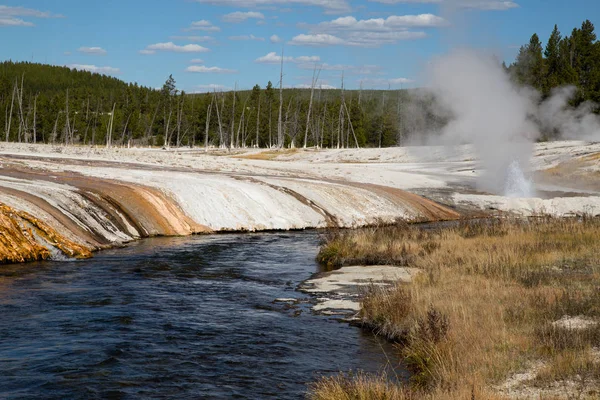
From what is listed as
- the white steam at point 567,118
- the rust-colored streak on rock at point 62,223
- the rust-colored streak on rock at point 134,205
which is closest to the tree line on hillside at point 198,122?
the white steam at point 567,118

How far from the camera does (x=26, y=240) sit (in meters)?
16.3

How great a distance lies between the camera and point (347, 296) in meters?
13.0

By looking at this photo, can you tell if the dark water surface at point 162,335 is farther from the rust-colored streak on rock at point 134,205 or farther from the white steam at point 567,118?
the white steam at point 567,118

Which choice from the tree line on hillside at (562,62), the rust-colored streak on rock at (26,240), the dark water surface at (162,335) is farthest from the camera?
the tree line on hillside at (562,62)

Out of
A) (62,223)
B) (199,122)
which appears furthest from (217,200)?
(199,122)

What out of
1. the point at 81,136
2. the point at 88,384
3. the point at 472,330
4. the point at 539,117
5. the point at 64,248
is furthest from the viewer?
the point at 81,136

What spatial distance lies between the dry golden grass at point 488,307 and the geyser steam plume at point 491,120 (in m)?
10.7

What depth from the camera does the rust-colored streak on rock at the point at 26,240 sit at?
51.8ft

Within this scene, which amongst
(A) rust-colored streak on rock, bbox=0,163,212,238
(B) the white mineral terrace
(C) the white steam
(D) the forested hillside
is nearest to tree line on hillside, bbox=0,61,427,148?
(D) the forested hillside

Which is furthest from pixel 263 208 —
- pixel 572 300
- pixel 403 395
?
pixel 403 395

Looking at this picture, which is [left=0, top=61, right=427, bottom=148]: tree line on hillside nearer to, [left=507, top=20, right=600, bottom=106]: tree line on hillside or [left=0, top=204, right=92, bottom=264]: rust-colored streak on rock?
[left=507, top=20, right=600, bottom=106]: tree line on hillside

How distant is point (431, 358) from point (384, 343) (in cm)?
194

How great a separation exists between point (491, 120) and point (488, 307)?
22.8 meters

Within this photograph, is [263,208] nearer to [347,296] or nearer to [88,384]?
[347,296]
